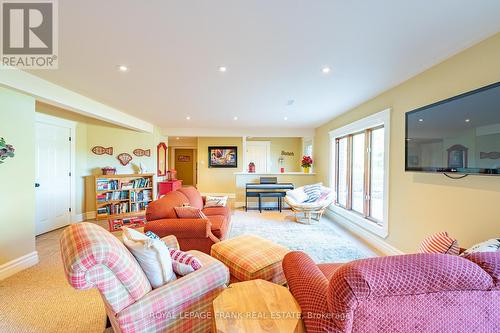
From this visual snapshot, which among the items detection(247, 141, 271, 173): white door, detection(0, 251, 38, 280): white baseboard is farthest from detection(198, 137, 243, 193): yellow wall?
detection(0, 251, 38, 280): white baseboard

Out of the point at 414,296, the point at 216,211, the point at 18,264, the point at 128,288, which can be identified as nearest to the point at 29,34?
the point at 128,288

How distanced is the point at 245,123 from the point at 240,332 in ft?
16.7

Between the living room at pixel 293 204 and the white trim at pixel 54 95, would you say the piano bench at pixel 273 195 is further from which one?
the white trim at pixel 54 95

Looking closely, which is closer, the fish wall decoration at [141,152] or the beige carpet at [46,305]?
the beige carpet at [46,305]

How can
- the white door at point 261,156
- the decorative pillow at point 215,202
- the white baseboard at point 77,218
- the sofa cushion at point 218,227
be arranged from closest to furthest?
the sofa cushion at point 218,227 < the decorative pillow at point 215,202 < the white baseboard at point 77,218 < the white door at point 261,156

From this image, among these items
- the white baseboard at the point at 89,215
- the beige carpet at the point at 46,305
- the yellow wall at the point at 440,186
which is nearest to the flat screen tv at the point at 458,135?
the yellow wall at the point at 440,186

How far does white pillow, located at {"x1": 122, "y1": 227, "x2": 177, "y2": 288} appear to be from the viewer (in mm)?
1313

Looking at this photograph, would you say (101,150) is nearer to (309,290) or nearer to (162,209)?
(162,209)

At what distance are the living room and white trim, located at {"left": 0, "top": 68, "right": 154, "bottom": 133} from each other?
2 cm

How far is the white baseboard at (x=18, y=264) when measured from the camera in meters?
2.46

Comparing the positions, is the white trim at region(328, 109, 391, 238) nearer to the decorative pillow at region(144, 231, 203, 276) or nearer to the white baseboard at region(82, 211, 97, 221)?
the decorative pillow at region(144, 231, 203, 276)

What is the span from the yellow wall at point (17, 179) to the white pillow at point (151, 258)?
91.9 inches

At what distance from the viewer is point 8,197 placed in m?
2.56

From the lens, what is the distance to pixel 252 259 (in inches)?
72.1
